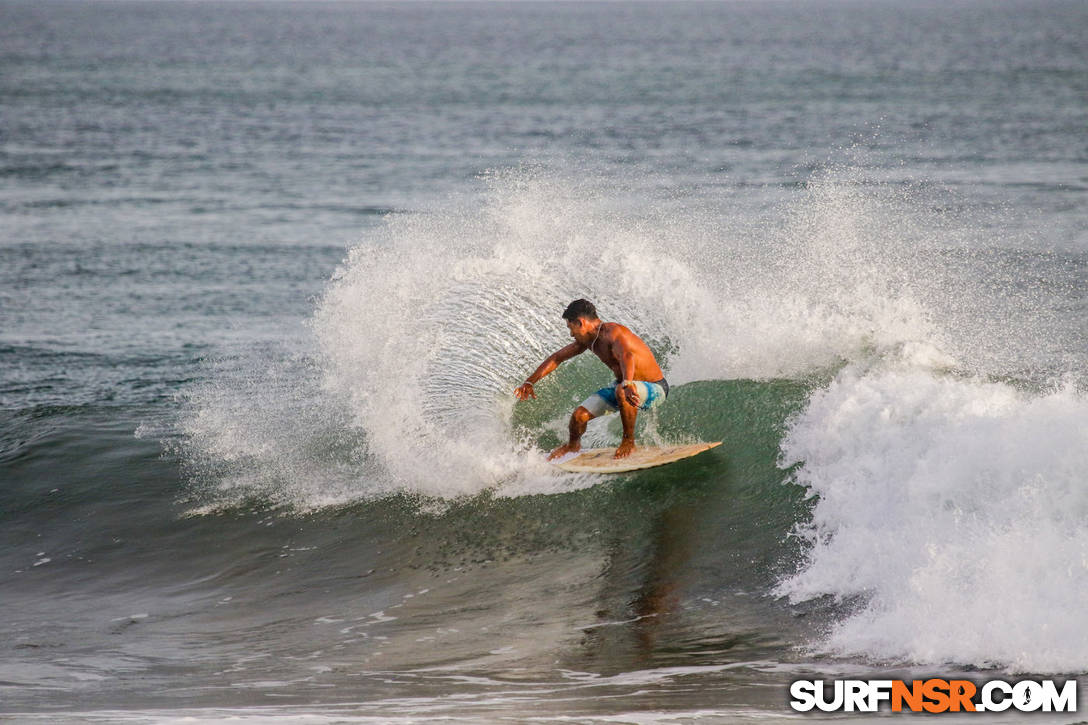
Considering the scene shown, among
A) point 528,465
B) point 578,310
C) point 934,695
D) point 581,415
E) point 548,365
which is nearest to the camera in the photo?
point 934,695

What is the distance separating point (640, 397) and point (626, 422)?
24 centimetres

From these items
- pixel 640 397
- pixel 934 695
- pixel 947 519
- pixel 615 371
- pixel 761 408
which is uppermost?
pixel 615 371

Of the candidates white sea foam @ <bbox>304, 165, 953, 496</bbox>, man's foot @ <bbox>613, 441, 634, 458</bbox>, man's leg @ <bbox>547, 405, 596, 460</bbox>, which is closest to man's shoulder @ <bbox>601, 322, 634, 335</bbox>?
man's leg @ <bbox>547, 405, 596, 460</bbox>

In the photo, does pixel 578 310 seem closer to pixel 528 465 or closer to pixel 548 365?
pixel 548 365

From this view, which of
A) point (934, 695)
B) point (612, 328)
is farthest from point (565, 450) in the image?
point (934, 695)

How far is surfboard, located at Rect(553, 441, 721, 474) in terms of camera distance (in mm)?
9969

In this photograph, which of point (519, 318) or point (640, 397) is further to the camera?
point (519, 318)

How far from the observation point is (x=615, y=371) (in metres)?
10.0

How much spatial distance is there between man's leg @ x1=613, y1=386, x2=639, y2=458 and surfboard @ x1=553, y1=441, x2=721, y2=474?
0.06 metres

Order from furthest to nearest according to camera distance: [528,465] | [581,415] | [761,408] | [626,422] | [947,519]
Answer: [761,408]
[528,465]
[581,415]
[626,422]
[947,519]

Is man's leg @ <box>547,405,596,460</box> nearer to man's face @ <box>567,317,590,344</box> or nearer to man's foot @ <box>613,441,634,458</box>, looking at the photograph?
man's foot @ <box>613,441,634,458</box>

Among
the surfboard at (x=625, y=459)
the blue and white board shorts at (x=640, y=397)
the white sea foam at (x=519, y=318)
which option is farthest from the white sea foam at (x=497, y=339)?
the blue and white board shorts at (x=640, y=397)

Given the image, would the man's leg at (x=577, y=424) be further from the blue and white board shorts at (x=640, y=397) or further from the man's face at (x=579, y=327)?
the man's face at (x=579, y=327)

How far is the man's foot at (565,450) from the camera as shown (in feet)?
33.7
